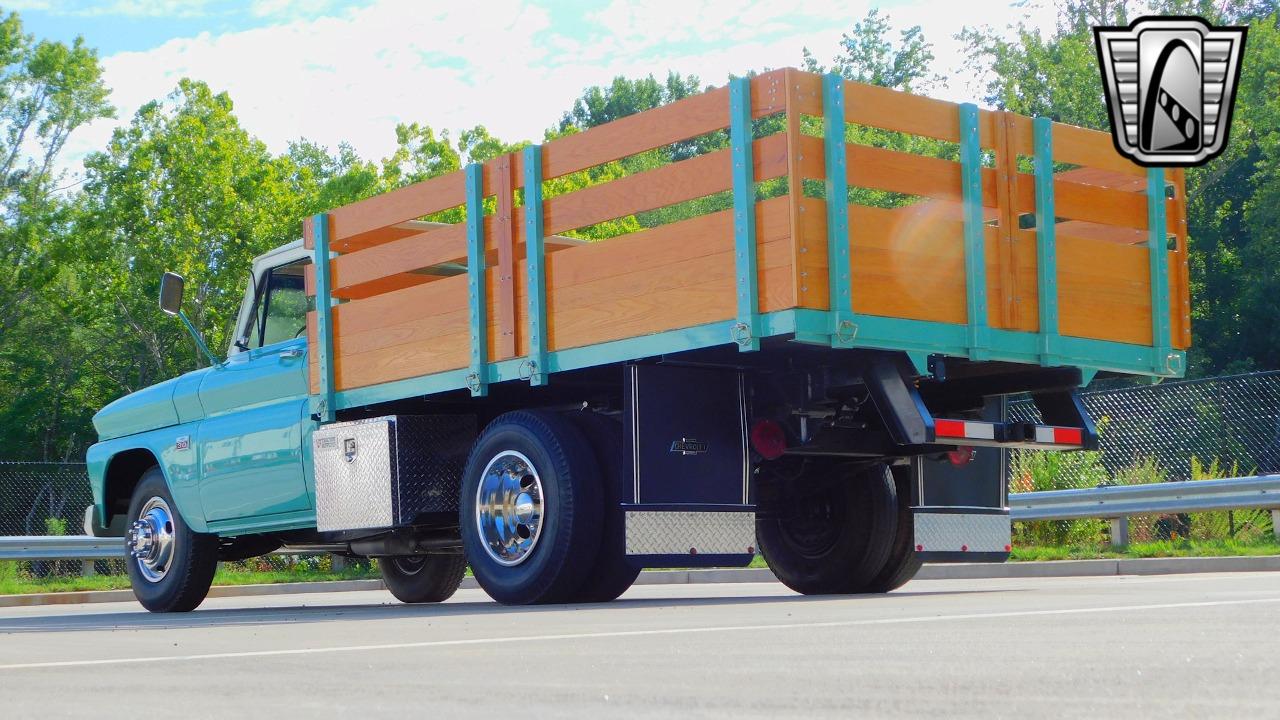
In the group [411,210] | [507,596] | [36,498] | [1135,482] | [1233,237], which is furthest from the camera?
[1233,237]

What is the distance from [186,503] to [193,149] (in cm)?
2303

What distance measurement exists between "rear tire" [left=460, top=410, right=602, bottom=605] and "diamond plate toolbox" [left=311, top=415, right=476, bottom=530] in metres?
0.79

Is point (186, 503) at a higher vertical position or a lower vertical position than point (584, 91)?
lower

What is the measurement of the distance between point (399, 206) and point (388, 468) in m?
1.62

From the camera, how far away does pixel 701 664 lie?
4.91m

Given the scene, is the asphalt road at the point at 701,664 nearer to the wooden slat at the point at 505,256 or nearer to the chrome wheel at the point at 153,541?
the wooden slat at the point at 505,256

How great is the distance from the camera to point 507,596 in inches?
362

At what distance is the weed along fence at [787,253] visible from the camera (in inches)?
322

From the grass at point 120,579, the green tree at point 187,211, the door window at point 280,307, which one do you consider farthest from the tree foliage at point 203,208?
the door window at point 280,307

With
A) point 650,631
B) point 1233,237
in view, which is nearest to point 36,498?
point 650,631

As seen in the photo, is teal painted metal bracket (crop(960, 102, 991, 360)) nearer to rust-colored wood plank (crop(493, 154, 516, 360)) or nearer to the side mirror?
rust-colored wood plank (crop(493, 154, 516, 360))

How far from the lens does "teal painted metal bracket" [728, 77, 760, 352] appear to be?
8.04 metres

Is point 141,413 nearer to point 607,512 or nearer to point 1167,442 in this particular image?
point 607,512

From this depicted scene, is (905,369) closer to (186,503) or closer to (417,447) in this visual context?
(417,447)
